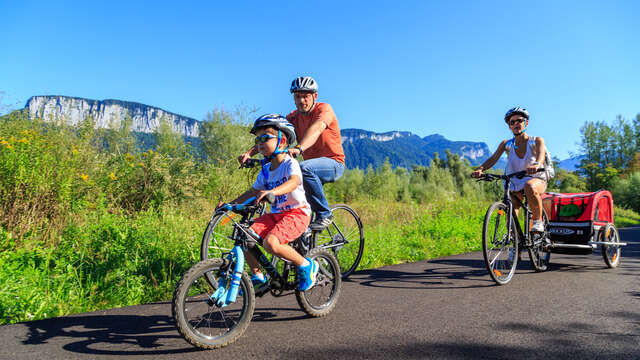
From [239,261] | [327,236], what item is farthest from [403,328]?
[327,236]

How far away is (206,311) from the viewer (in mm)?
3250

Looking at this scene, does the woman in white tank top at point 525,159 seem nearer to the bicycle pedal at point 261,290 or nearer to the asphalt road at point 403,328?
the asphalt road at point 403,328

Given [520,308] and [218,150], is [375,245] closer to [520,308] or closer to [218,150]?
[520,308]

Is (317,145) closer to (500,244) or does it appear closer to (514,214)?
(500,244)

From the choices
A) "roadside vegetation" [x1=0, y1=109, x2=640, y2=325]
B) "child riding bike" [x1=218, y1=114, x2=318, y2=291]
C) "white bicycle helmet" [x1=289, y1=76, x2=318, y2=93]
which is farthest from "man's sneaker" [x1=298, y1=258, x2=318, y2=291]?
"white bicycle helmet" [x1=289, y1=76, x2=318, y2=93]

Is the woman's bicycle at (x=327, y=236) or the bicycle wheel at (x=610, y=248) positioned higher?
the woman's bicycle at (x=327, y=236)

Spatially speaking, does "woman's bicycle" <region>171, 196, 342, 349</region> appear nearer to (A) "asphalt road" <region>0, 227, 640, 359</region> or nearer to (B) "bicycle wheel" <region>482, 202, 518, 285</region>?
(A) "asphalt road" <region>0, 227, 640, 359</region>

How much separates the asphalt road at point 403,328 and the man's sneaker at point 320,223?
2.67 ft

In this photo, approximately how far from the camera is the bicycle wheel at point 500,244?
5199 mm

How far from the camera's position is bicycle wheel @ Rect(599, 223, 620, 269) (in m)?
6.42

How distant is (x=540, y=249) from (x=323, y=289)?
12.8 feet

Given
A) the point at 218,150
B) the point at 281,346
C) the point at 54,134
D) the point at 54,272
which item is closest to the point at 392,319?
the point at 281,346

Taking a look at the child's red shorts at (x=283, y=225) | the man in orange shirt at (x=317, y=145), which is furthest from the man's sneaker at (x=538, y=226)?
the child's red shorts at (x=283, y=225)

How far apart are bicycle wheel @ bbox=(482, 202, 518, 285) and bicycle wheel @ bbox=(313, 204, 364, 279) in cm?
166
